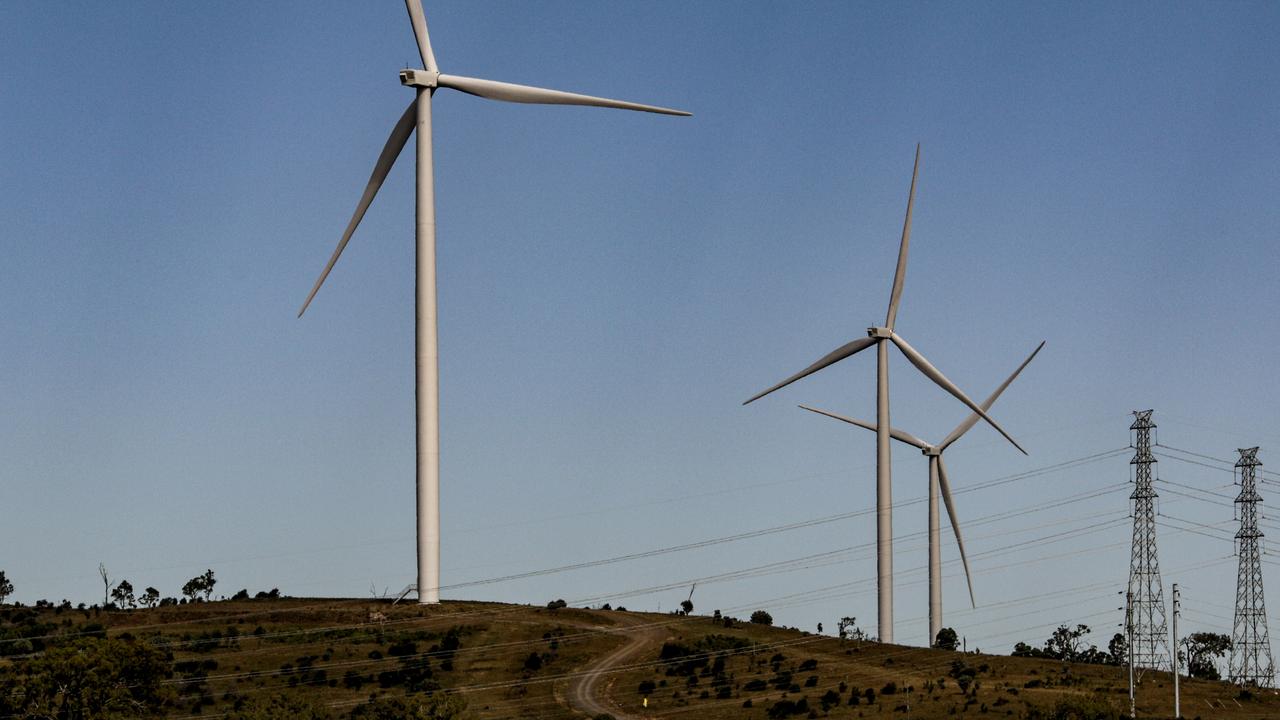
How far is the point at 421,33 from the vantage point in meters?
186

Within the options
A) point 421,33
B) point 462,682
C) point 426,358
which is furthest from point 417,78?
point 462,682

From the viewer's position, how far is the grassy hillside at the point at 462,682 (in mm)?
161500

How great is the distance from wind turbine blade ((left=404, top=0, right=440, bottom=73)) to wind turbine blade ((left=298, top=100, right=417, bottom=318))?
449 cm

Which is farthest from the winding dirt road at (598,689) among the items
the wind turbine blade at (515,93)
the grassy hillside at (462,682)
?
the wind turbine blade at (515,93)

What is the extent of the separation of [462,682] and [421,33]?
69.7 metres

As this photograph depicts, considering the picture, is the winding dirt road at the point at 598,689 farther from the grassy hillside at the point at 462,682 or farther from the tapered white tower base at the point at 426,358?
the tapered white tower base at the point at 426,358

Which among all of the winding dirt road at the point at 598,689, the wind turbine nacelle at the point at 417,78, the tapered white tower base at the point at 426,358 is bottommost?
the winding dirt road at the point at 598,689

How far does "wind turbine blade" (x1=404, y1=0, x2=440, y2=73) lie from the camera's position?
18400cm

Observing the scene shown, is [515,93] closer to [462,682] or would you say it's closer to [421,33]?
[421,33]

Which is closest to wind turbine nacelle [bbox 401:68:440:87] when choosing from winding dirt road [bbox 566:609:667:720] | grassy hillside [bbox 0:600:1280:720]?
grassy hillside [bbox 0:600:1280:720]

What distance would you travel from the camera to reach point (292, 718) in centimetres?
15300

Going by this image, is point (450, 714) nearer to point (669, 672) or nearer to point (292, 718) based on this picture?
point (292, 718)

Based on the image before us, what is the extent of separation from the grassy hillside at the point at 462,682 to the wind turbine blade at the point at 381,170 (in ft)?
129

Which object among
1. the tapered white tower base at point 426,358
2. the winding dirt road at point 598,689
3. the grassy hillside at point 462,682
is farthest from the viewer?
the tapered white tower base at point 426,358
